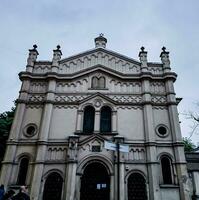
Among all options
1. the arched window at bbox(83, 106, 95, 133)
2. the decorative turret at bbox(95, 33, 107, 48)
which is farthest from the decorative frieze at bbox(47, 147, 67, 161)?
the decorative turret at bbox(95, 33, 107, 48)

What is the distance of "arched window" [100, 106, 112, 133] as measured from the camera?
53.7 ft

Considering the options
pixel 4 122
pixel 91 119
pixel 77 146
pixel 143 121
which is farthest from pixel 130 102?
pixel 4 122

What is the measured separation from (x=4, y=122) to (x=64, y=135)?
1052cm

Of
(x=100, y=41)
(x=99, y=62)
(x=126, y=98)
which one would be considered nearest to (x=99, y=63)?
(x=99, y=62)

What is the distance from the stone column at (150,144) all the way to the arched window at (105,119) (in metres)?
2.67

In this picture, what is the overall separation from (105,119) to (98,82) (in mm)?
3471

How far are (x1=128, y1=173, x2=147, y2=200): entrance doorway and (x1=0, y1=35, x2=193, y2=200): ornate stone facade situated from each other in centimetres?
6

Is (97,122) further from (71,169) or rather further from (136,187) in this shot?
(136,187)

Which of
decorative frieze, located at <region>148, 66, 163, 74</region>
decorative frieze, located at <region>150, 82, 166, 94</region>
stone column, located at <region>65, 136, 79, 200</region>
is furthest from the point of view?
decorative frieze, located at <region>148, 66, 163, 74</region>

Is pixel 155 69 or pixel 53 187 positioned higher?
pixel 155 69

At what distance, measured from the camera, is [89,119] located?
16750 millimetres

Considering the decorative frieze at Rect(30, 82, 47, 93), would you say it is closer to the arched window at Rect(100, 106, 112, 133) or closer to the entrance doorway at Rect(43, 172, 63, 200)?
the arched window at Rect(100, 106, 112, 133)

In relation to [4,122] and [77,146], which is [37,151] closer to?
[77,146]

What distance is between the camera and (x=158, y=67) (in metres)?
19.0
